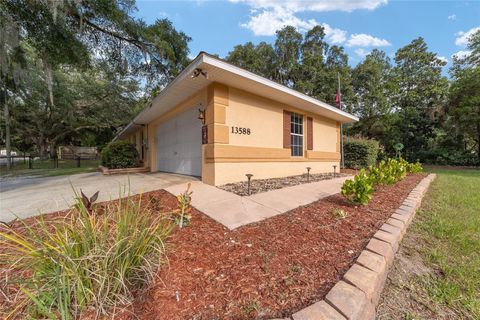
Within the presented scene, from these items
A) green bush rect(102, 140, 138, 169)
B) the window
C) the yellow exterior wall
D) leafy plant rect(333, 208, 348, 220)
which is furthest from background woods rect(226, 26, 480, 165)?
leafy plant rect(333, 208, 348, 220)

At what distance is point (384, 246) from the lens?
2271 millimetres

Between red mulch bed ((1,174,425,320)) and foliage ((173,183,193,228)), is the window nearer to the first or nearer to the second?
red mulch bed ((1,174,425,320))

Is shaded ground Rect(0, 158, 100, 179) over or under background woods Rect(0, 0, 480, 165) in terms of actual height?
under

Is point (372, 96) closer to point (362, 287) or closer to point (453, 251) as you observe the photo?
point (453, 251)

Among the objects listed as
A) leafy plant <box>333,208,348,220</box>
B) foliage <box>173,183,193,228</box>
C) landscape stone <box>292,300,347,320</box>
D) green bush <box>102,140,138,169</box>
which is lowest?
landscape stone <box>292,300,347,320</box>

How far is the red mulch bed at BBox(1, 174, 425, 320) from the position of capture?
157 cm

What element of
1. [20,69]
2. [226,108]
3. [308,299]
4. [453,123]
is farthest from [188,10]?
[453,123]

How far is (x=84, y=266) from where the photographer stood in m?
1.57

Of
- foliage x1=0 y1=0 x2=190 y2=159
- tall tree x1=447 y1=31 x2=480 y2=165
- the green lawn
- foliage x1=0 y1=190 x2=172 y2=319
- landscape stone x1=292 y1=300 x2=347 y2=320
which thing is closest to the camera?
landscape stone x1=292 y1=300 x2=347 y2=320

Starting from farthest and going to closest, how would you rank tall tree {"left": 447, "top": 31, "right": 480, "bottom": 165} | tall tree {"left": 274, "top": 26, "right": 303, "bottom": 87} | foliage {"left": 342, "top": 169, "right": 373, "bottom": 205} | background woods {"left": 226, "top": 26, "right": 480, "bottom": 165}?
tall tree {"left": 274, "top": 26, "right": 303, "bottom": 87} → background woods {"left": 226, "top": 26, "right": 480, "bottom": 165} → tall tree {"left": 447, "top": 31, "right": 480, "bottom": 165} → foliage {"left": 342, "top": 169, "right": 373, "bottom": 205}

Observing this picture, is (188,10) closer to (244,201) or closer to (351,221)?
(244,201)

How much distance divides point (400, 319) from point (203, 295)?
4.76ft

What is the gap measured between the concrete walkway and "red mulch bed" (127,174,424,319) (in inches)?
8.8

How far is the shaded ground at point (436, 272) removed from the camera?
165cm
